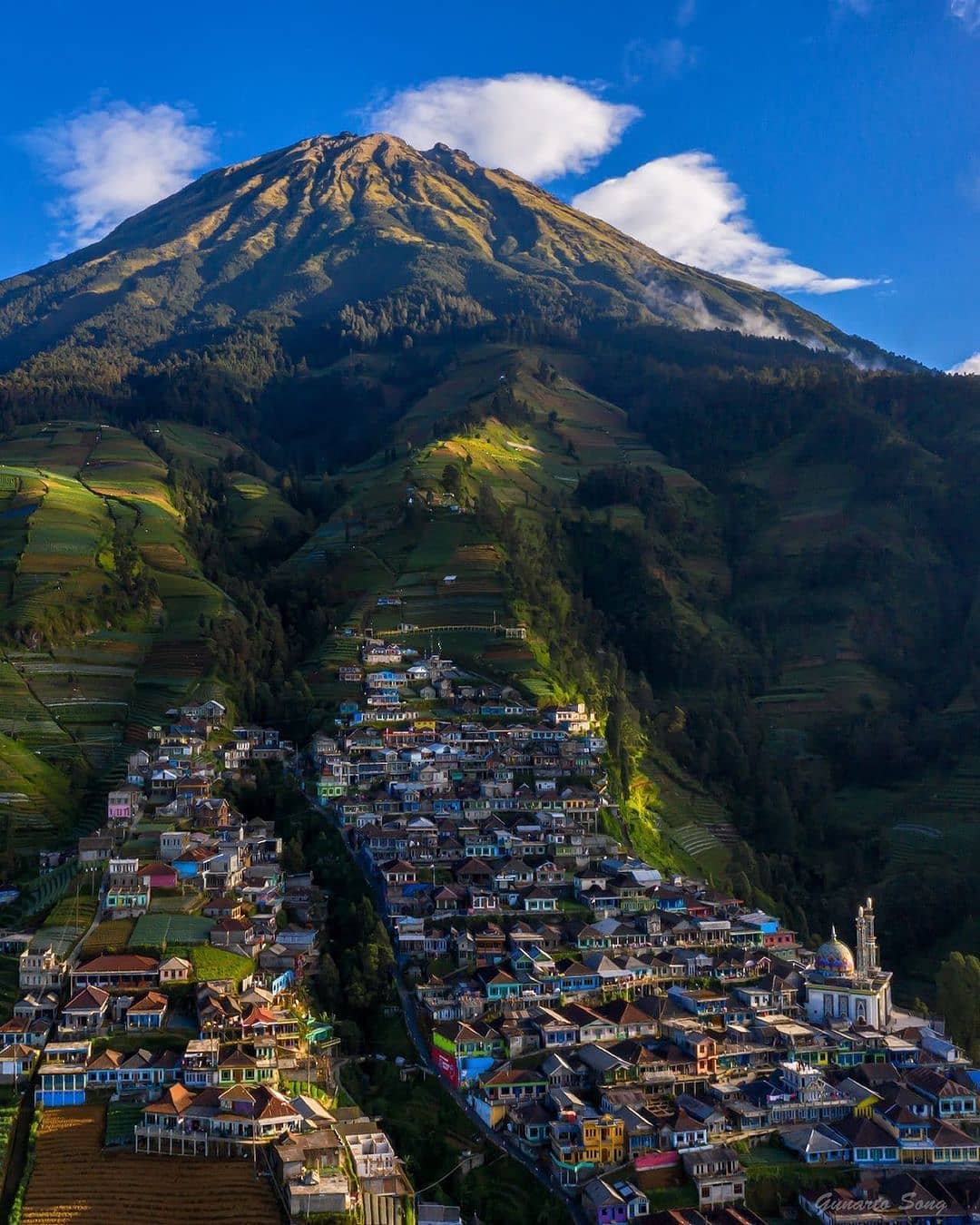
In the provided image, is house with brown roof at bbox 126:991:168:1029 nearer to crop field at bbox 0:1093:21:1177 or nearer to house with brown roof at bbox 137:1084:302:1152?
crop field at bbox 0:1093:21:1177

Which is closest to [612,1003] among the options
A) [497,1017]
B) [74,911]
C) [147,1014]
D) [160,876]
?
[497,1017]

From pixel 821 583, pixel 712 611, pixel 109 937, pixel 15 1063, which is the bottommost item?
pixel 15 1063

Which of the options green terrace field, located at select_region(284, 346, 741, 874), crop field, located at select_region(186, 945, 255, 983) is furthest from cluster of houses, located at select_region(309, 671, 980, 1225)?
green terrace field, located at select_region(284, 346, 741, 874)

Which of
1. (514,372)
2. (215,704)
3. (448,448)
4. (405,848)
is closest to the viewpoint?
(405,848)

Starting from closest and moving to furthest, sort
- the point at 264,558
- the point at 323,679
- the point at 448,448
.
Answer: the point at 323,679
the point at 264,558
the point at 448,448

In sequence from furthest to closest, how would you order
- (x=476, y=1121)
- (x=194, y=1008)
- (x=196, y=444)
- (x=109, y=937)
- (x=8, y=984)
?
(x=196, y=444) < (x=109, y=937) < (x=8, y=984) < (x=194, y=1008) < (x=476, y=1121)

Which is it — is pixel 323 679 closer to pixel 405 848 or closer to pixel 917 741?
pixel 405 848

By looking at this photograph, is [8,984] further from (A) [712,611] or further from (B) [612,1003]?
(A) [712,611]

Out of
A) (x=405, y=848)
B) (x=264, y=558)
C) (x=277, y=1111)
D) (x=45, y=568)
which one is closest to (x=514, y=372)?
(x=264, y=558)
